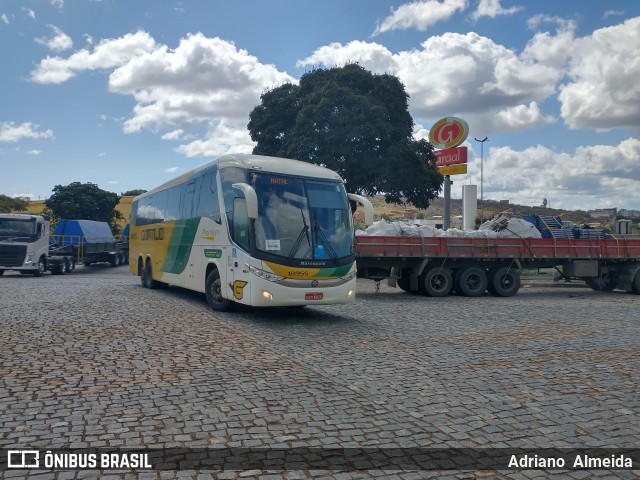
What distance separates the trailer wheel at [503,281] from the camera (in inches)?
702

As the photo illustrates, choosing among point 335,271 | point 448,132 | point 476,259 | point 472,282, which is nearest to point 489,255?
point 476,259

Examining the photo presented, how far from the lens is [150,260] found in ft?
63.0

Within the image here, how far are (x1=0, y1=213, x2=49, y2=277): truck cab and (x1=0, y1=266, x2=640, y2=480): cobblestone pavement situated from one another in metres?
13.2

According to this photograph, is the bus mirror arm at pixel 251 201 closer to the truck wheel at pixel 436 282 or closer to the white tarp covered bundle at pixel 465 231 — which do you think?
the white tarp covered bundle at pixel 465 231

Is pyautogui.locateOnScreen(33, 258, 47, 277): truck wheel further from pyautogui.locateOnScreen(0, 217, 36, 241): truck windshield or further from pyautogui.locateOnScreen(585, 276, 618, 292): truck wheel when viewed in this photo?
pyautogui.locateOnScreen(585, 276, 618, 292): truck wheel

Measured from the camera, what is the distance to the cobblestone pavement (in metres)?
4.71

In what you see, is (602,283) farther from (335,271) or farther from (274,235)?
(274,235)

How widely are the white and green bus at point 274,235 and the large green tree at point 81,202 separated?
44.4 metres

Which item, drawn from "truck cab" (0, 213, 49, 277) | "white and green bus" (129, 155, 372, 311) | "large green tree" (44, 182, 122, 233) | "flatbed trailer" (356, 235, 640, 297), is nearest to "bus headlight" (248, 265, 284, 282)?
"white and green bus" (129, 155, 372, 311)

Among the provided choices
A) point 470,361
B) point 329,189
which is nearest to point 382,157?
point 329,189

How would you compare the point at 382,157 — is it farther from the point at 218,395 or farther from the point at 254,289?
the point at 218,395

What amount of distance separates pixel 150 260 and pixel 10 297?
4944mm

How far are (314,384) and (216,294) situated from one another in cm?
700

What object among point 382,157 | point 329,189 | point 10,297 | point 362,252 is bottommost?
point 10,297
